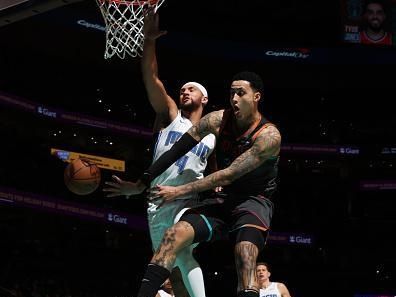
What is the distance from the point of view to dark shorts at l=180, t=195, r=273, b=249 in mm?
5062

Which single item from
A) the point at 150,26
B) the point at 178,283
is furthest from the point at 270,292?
the point at 150,26

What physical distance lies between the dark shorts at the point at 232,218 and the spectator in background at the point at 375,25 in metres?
14.6

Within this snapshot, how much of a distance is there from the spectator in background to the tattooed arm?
14570 mm

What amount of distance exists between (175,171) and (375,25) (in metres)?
14.2

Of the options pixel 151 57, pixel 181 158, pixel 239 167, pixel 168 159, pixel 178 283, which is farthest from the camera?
pixel 151 57

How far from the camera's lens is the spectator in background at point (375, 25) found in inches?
747

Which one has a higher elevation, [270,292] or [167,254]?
[270,292]

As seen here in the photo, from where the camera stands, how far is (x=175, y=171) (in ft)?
20.1

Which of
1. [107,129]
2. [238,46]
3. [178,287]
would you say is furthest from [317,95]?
[178,287]

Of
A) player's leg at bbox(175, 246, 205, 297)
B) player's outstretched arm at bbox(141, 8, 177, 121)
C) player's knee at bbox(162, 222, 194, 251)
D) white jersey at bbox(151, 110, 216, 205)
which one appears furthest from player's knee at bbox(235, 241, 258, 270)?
player's outstretched arm at bbox(141, 8, 177, 121)

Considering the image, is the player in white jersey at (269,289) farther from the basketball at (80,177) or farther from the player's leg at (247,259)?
the player's leg at (247,259)

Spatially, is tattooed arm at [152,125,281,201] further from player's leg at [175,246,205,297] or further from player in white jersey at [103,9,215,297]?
player in white jersey at [103,9,215,297]

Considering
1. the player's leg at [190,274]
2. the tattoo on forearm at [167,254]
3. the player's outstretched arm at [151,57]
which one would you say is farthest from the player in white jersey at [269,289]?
the tattoo on forearm at [167,254]

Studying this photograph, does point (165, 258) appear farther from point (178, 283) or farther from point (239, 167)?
point (178, 283)
